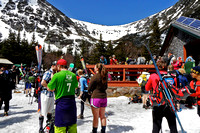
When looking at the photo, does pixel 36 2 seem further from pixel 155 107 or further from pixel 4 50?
pixel 155 107

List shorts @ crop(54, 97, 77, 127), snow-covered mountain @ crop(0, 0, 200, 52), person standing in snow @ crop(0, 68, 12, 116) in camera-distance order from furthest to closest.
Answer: snow-covered mountain @ crop(0, 0, 200, 52), person standing in snow @ crop(0, 68, 12, 116), shorts @ crop(54, 97, 77, 127)

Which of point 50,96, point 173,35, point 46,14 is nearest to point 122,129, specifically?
point 50,96

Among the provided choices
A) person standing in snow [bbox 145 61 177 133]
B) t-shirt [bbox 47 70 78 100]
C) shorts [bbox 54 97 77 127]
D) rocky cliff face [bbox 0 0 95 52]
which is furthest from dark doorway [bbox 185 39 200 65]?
rocky cliff face [bbox 0 0 95 52]

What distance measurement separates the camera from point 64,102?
2.66 meters

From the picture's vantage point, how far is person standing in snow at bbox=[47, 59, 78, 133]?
8.63 ft

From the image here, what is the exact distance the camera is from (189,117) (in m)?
5.21

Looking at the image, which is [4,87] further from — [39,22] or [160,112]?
[39,22]

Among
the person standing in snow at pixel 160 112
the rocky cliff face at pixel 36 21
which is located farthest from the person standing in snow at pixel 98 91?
the rocky cliff face at pixel 36 21

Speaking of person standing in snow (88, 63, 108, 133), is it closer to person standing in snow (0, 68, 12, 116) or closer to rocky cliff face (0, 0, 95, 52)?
person standing in snow (0, 68, 12, 116)

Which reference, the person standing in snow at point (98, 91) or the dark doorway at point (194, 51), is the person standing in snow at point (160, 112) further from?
the dark doorway at point (194, 51)

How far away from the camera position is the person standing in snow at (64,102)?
8.63 feet

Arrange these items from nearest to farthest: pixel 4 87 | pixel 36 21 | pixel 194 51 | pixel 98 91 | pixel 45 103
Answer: pixel 98 91 < pixel 45 103 < pixel 4 87 < pixel 194 51 < pixel 36 21

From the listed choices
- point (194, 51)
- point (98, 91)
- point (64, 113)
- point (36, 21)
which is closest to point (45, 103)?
point (64, 113)

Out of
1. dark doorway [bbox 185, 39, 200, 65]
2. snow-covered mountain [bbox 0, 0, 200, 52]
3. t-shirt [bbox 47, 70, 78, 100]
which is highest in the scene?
snow-covered mountain [bbox 0, 0, 200, 52]
